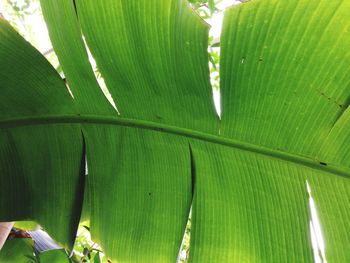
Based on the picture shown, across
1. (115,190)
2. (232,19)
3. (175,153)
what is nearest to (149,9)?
(232,19)

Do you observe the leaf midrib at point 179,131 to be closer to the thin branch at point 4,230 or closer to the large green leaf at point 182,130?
the large green leaf at point 182,130

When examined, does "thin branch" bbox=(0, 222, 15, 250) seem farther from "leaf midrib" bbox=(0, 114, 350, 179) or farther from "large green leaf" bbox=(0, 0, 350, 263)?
"leaf midrib" bbox=(0, 114, 350, 179)

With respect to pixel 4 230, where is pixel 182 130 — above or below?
above

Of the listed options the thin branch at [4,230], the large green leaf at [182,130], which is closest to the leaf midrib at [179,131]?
the large green leaf at [182,130]

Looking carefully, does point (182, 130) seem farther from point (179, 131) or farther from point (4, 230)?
point (4, 230)

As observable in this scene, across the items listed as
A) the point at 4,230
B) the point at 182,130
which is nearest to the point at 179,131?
the point at 182,130

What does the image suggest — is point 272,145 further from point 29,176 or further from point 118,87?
point 29,176

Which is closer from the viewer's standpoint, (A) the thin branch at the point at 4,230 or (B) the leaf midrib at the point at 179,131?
(B) the leaf midrib at the point at 179,131

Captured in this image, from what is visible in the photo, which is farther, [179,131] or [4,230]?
[4,230]

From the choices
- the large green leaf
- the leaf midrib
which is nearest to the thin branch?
the large green leaf
